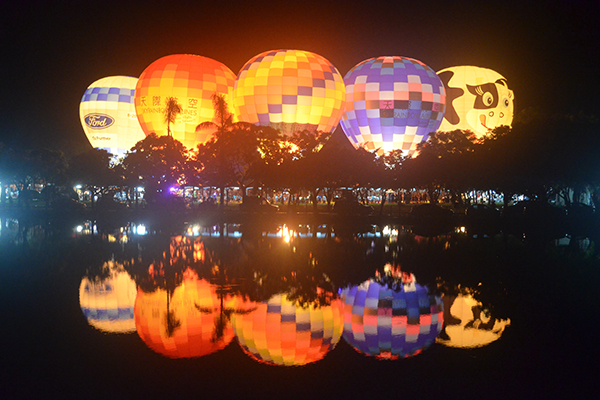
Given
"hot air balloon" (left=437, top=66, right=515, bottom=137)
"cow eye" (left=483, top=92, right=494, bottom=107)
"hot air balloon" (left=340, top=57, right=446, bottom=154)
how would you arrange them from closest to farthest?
"hot air balloon" (left=340, top=57, right=446, bottom=154) → "hot air balloon" (left=437, top=66, right=515, bottom=137) → "cow eye" (left=483, top=92, right=494, bottom=107)

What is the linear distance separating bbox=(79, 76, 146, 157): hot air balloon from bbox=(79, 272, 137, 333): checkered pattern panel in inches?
1852

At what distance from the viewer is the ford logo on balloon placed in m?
55.6

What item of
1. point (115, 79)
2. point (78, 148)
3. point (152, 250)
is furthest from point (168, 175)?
point (78, 148)

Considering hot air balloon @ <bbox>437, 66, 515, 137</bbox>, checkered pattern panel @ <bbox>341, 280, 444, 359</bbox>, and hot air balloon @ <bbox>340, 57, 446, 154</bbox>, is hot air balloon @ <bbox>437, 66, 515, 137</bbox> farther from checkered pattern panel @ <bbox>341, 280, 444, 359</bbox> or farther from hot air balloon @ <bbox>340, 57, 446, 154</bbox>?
checkered pattern panel @ <bbox>341, 280, 444, 359</bbox>

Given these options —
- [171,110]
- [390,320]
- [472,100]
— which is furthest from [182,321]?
[472,100]

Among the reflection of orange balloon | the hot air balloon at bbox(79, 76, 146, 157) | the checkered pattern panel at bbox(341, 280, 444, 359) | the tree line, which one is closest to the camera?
the reflection of orange balloon

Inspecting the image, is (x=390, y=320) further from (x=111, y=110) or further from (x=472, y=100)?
(x=111, y=110)

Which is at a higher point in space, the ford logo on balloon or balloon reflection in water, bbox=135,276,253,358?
the ford logo on balloon

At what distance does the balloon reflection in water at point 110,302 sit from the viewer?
25.9 feet

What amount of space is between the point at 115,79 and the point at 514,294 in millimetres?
52449

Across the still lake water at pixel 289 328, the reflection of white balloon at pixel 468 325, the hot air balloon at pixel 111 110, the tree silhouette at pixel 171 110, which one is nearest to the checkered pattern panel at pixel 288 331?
the still lake water at pixel 289 328

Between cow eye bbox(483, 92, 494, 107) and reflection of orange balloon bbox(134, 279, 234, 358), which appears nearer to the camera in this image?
reflection of orange balloon bbox(134, 279, 234, 358)

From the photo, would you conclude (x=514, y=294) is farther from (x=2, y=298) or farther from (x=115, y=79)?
(x=115, y=79)

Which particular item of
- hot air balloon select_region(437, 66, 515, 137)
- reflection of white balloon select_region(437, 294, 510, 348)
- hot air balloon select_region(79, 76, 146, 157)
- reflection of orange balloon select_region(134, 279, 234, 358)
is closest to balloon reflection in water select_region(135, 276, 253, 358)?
reflection of orange balloon select_region(134, 279, 234, 358)
